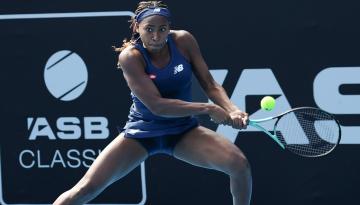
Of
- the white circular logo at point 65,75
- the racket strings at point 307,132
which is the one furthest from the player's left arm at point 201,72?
the white circular logo at point 65,75

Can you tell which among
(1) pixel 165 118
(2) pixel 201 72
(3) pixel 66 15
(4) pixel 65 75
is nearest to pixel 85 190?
(1) pixel 165 118

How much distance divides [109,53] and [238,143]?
3.91 ft

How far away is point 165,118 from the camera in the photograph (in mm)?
5766

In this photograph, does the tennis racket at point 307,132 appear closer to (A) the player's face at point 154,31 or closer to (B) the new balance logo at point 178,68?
(B) the new balance logo at point 178,68

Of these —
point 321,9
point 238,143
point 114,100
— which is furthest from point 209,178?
point 321,9

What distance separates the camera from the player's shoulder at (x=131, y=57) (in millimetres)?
5664

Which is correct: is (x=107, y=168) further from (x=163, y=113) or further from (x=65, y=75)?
(x=65, y=75)

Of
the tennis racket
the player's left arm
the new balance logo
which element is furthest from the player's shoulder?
the tennis racket

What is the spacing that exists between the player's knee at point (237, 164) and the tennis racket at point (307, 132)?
43.9 inches

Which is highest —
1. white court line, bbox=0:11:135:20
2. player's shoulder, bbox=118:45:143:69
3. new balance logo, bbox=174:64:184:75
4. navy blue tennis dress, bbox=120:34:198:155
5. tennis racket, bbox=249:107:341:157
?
white court line, bbox=0:11:135:20

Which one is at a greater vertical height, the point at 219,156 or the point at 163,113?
the point at 163,113

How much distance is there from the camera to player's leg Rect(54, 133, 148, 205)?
566 centimetres

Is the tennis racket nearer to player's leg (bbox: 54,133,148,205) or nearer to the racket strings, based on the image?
the racket strings

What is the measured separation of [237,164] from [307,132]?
140 cm
